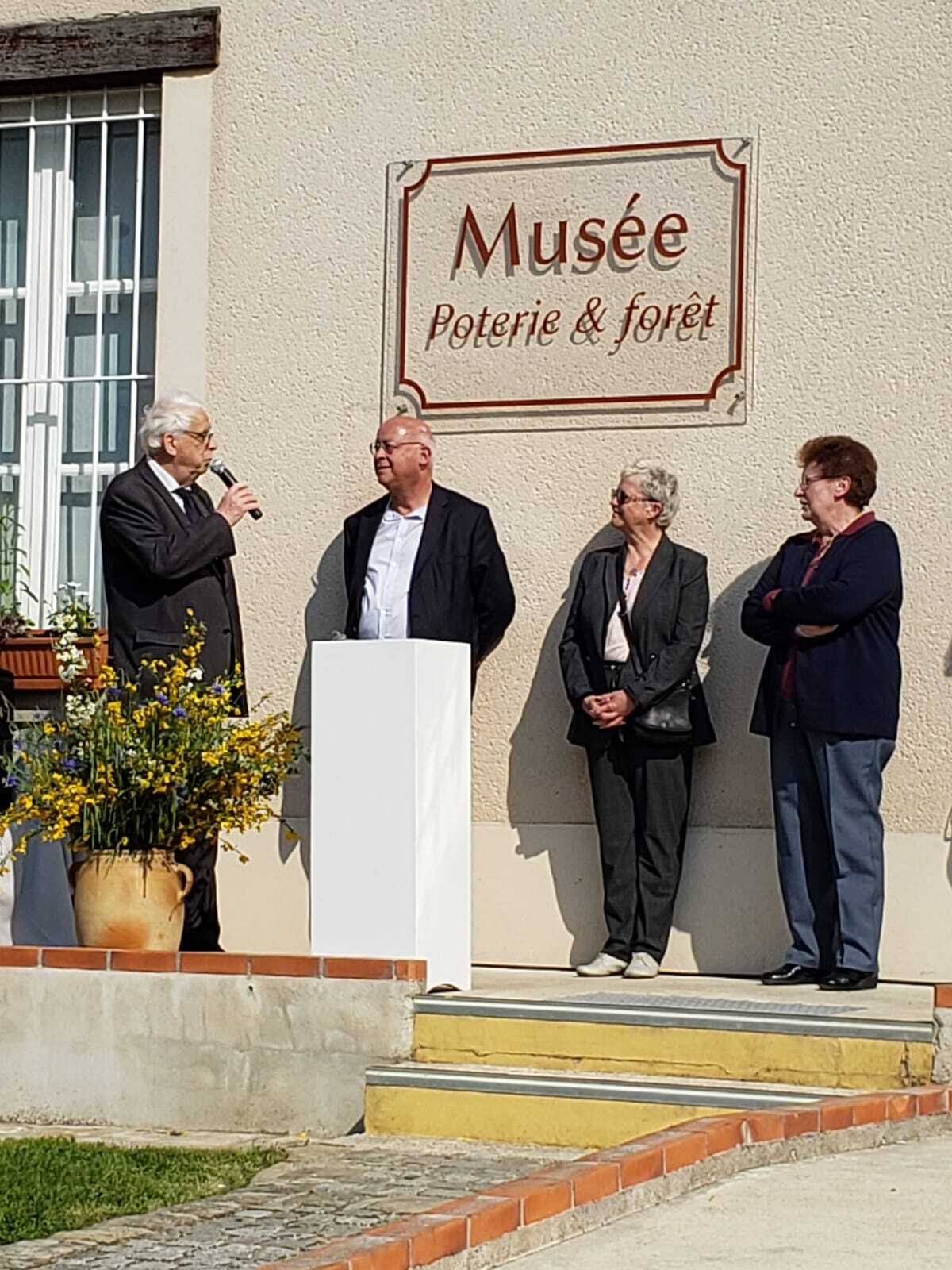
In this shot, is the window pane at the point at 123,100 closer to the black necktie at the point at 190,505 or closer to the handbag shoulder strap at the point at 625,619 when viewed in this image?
the black necktie at the point at 190,505

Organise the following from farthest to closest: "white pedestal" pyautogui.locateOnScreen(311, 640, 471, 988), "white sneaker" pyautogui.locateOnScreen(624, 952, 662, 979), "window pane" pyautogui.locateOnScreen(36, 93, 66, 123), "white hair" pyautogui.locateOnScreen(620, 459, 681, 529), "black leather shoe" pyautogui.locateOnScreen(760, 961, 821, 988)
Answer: "window pane" pyautogui.locateOnScreen(36, 93, 66, 123), "white hair" pyautogui.locateOnScreen(620, 459, 681, 529), "white sneaker" pyautogui.locateOnScreen(624, 952, 662, 979), "black leather shoe" pyautogui.locateOnScreen(760, 961, 821, 988), "white pedestal" pyautogui.locateOnScreen(311, 640, 471, 988)

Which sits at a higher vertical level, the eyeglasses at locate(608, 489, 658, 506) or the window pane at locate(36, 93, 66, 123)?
the window pane at locate(36, 93, 66, 123)

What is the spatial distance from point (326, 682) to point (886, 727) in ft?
5.80

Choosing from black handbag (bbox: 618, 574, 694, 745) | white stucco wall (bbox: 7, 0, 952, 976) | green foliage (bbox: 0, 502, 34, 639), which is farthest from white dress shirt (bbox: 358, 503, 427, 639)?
green foliage (bbox: 0, 502, 34, 639)

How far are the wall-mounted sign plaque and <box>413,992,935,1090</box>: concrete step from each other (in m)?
2.41

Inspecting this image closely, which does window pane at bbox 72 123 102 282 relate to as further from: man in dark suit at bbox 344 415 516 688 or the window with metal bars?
man in dark suit at bbox 344 415 516 688

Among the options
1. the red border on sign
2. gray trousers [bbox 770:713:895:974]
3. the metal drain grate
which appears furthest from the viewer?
the red border on sign

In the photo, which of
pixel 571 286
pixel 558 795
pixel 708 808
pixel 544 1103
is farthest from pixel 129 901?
pixel 571 286

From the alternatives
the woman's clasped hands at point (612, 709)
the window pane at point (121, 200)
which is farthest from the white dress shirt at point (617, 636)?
the window pane at point (121, 200)

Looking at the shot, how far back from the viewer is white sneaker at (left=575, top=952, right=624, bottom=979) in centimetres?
792

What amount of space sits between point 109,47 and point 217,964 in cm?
385

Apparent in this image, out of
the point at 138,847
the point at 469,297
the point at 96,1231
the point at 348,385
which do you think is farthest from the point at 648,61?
the point at 96,1231

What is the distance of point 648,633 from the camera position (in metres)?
7.99

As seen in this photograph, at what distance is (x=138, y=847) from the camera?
7.51 metres
